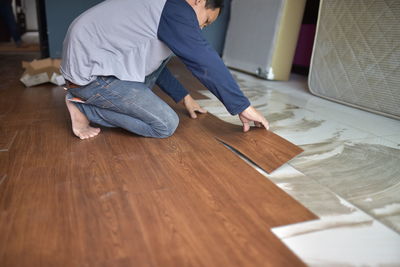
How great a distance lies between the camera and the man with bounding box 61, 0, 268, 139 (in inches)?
46.4

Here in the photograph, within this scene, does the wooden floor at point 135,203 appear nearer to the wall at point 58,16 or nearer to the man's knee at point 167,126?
the man's knee at point 167,126

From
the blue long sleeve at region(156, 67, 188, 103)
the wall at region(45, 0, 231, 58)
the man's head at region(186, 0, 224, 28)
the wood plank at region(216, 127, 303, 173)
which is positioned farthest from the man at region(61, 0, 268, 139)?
the wall at region(45, 0, 231, 58)

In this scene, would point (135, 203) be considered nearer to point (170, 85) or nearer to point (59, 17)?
point (170, 85)

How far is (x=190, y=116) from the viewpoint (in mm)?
Answer: 1782

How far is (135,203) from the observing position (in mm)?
900

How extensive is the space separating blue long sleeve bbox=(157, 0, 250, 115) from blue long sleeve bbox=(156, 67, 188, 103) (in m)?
0.51

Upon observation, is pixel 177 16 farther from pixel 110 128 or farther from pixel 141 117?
pixel 110 128

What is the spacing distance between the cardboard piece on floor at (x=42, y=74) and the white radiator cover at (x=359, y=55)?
207 centimetres

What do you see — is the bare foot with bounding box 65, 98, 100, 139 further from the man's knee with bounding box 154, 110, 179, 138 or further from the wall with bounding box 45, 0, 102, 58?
the wall with bounding box 45, 0, 102, 58

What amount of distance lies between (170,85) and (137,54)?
18.6 inches

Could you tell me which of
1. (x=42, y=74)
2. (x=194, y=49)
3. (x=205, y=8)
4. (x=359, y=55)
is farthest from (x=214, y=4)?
(x=42, y=74)

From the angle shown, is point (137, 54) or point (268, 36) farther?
point (268, 36)

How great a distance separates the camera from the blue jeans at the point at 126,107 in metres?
1.30

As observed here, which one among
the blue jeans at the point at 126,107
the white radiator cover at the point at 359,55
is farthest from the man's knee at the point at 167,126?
the white radiator cover at the point at 359,55
